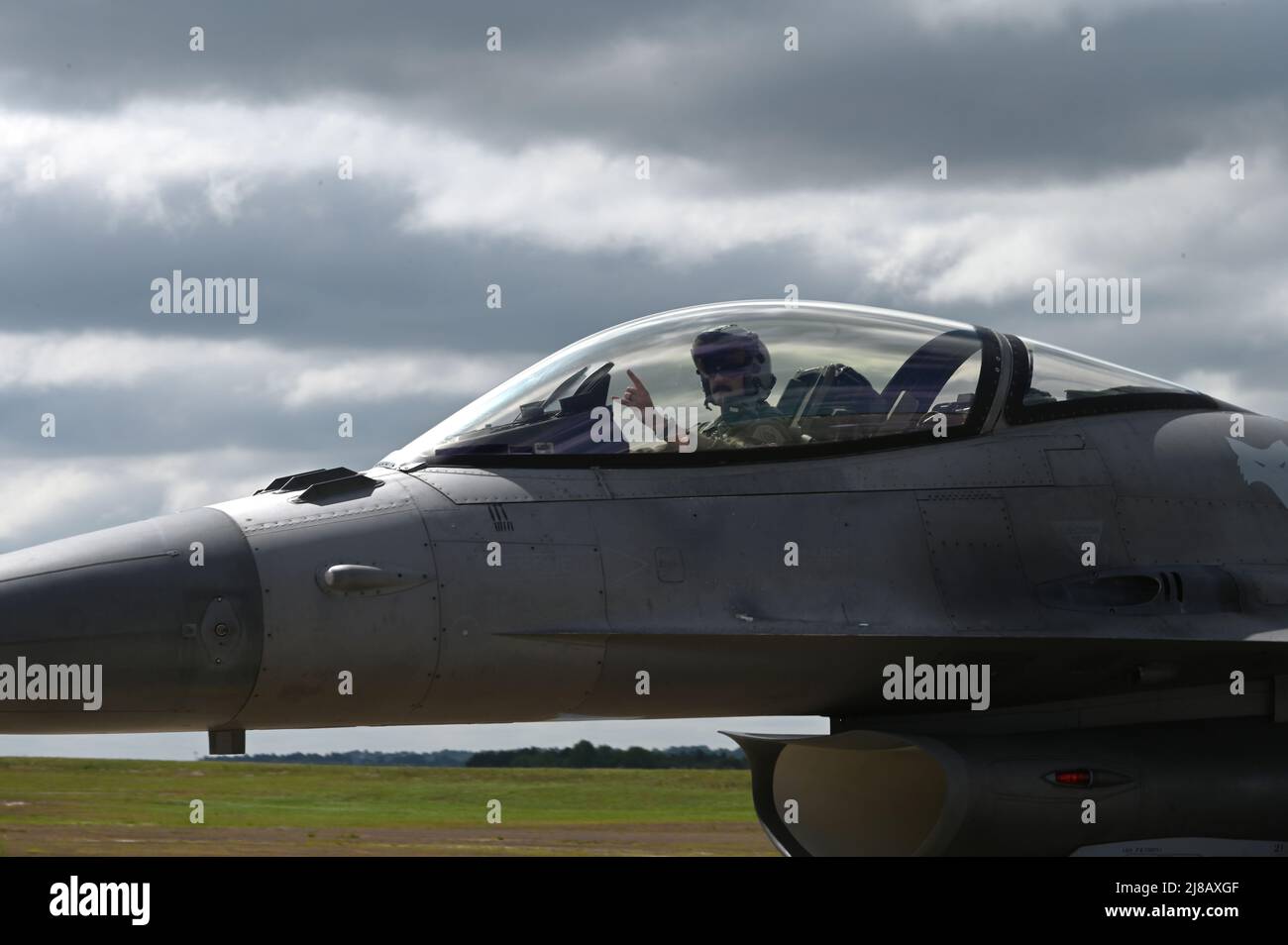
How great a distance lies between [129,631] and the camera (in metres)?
6.68

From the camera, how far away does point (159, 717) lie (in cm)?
689

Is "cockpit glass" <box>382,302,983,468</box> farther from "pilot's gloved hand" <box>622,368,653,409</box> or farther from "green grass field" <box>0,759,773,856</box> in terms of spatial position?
"green grass field" <box>0,759,773,856</box>

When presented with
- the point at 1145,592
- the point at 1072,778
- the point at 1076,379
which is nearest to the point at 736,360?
the point at 1076,379

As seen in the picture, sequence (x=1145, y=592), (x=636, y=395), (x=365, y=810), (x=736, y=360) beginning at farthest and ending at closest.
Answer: (x=365, y=810)
(x=1145, y=592)
(x=736, y=360)
(x=636, y=395)

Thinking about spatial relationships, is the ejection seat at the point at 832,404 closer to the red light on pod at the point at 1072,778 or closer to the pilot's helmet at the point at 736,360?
the pilot's helmet at the point at 736,360

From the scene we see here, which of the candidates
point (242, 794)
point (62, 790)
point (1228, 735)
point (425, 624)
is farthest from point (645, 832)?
point (425, 624)

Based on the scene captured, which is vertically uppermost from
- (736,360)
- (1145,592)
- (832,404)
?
(736,360)

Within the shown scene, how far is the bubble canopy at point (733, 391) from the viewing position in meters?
7.95

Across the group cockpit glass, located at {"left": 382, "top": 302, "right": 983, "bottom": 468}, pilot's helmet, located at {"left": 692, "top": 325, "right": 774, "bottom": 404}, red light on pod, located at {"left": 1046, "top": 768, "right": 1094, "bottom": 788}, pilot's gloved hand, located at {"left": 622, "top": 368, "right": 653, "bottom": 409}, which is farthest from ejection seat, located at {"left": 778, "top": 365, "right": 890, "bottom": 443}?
red light on pod, located at {"left": 1046, "top": 768, "right": 1094, "bottom": 788}

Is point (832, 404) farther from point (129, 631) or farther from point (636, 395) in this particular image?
point (129, 631)

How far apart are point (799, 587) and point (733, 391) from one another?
3.49 feet

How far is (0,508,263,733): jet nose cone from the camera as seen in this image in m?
6.61

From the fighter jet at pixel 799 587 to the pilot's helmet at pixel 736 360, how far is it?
0.6 inches

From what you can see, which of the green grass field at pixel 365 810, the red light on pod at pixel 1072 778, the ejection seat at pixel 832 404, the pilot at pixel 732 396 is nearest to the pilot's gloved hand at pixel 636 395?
the pilot at pixel 732 396
